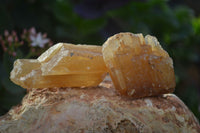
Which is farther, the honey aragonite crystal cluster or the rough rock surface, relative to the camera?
the honey aragonite crystal cluster

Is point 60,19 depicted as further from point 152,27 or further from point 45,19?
point 152,27

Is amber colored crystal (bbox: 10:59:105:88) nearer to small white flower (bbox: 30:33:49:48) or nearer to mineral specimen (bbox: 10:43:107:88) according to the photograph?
mineral specimen (bbox: 10:43:107:88)

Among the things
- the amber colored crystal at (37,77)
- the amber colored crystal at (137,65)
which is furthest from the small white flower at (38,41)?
the amber colored crystal at (137,65)

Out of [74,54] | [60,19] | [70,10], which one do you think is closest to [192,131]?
[74,54]

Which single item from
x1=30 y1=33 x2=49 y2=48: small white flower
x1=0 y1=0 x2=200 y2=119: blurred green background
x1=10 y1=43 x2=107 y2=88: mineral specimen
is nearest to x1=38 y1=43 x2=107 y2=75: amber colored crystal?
x1=10 y1=43 x2=107 y2=88: mineral specimen

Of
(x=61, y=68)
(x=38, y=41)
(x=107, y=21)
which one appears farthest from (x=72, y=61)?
(x=107, y=21)

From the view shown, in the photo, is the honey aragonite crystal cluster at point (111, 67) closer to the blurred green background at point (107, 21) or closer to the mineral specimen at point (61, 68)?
the mineral specimen at point (61, 68)
